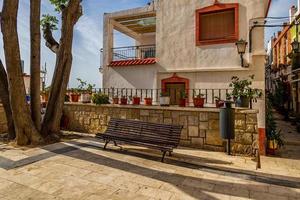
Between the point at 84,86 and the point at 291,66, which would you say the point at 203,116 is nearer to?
the point at 84,86

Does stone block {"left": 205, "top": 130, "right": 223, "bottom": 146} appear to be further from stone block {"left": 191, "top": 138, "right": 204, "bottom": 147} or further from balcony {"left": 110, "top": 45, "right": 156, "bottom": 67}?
balcony {"left": 110, "top": 45, "right": 156, "bottom": 67}

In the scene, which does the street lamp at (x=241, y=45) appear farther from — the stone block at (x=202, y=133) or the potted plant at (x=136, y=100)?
the potted plant at (x=136, y=100)

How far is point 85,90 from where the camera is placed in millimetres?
9695

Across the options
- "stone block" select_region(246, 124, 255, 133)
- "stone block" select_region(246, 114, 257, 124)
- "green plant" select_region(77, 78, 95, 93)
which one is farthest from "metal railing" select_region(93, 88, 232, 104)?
"stone block" select_region(246, 124, 255, 133)

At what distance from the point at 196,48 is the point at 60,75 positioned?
534 centimetres

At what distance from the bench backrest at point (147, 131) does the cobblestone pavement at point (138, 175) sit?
1.59 ft

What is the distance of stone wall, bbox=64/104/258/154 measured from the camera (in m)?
6.48

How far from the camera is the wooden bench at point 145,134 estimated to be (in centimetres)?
572

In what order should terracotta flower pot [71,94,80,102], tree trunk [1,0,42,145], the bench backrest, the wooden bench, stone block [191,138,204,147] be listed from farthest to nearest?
terracotta flower pot [71,94,80,102] < stone block [191,138,204,147] < tree trunk [1,0,42,145] < the bench backrest < the wooden bench

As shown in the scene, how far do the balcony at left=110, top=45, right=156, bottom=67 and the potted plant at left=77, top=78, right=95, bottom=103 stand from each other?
1657 mm

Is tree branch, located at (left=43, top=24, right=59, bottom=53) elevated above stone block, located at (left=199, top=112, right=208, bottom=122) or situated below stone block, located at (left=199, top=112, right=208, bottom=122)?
above

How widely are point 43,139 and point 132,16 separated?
6.96 metres

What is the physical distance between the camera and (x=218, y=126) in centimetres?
684

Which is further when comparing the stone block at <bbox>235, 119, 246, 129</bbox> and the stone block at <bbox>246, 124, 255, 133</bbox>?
the stone block at <bbox>235, 119, 246, 129</bbox>
